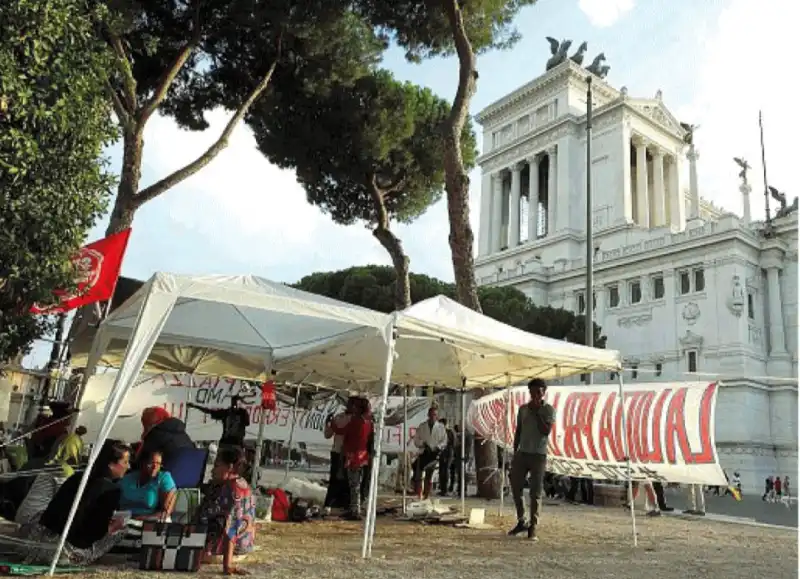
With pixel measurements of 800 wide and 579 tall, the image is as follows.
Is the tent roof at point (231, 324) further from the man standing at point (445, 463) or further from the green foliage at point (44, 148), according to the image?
the man standing at point (445, 463)

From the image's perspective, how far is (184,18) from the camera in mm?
16078

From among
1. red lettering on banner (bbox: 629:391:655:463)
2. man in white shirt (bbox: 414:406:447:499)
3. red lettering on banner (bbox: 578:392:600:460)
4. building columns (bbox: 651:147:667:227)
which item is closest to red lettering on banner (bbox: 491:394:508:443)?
man in white shirt (bbox: 414:406:447:499)

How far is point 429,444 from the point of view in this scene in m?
12.4

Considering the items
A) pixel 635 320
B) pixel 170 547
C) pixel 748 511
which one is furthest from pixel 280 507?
pixel 635 320

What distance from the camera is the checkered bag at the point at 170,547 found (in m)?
5.04

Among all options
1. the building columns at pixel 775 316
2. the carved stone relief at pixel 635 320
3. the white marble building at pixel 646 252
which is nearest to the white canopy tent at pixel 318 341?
the white marble building at pixel 646 252

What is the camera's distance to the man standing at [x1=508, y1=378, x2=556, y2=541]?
777 cm

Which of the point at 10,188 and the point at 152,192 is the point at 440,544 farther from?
the point at 152,192

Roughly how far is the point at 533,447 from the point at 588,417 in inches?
63.4

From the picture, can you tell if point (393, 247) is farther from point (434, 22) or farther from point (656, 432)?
point (656, 432)

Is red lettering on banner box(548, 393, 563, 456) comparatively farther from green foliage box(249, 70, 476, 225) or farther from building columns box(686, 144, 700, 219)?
building columns box(686, 144, 700, 219)

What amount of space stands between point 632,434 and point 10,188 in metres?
7.73

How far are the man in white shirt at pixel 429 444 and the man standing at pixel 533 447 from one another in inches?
164

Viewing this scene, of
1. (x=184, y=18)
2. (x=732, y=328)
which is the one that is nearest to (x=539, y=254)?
(x=732, y=328)
